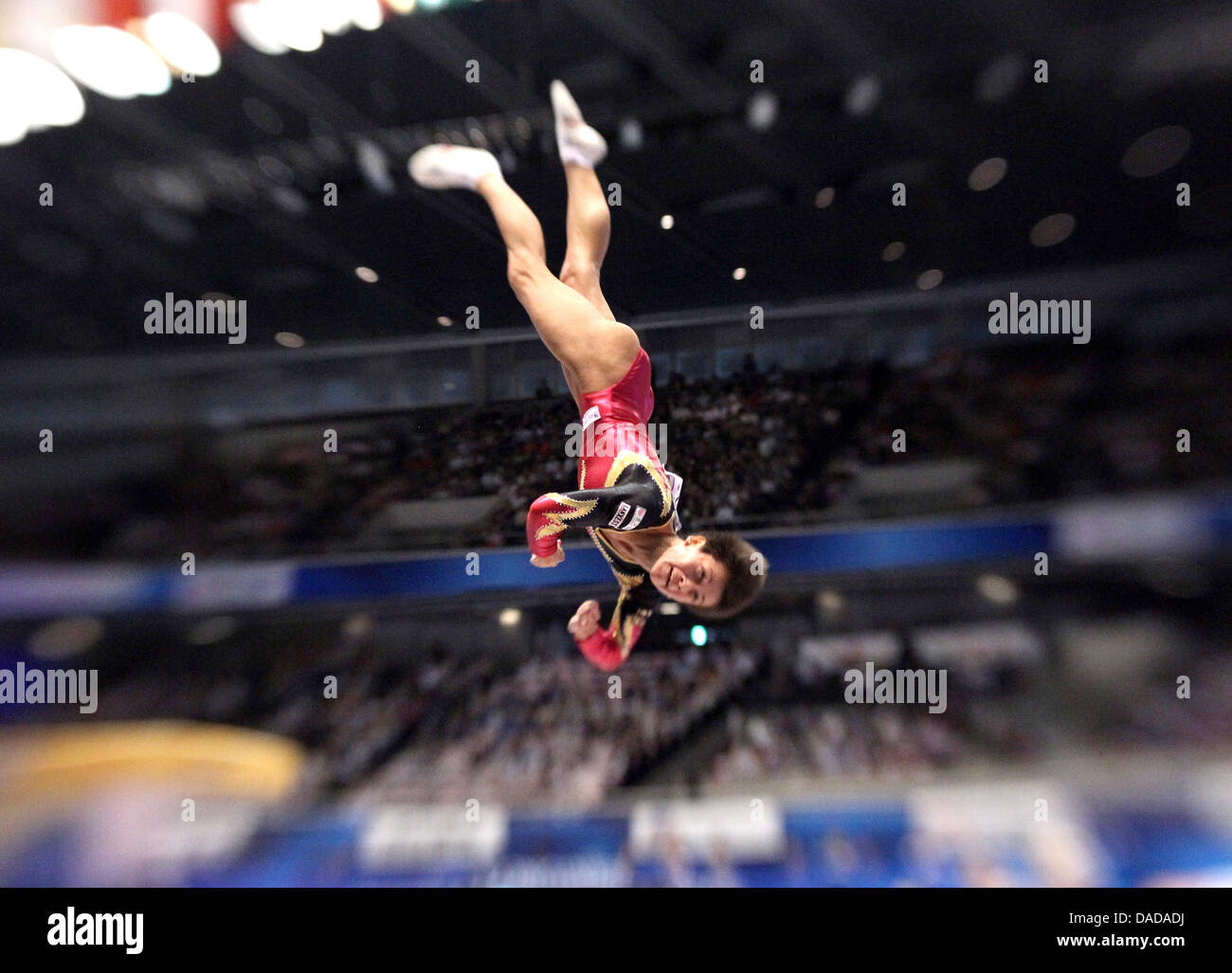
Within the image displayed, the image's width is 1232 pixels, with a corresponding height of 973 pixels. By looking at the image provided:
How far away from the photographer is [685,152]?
16.9ft

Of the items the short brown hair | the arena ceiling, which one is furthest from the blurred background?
the short brown hair

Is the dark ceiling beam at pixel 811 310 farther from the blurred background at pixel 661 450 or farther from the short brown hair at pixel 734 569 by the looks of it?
the short brown hair at pixel 734 569

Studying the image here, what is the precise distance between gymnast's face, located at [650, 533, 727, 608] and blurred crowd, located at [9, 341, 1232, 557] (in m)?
1.75

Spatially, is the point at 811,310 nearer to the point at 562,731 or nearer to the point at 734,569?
the point at 734,569

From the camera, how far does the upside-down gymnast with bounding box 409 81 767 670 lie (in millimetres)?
3158

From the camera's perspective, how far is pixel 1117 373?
6047 millimetres

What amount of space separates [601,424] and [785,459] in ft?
8.02

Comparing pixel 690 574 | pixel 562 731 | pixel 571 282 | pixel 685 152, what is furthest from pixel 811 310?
pixel 562 731

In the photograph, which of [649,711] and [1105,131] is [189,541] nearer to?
[649,711]

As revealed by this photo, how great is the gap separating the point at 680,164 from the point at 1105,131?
96.2 inches

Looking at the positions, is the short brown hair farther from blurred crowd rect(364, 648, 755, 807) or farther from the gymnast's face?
blurred crowd rect(364, 648, 755, 807)

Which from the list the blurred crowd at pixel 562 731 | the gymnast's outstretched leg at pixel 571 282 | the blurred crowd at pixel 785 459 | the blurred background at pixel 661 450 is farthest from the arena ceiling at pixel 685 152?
the blurred crowd at pixel 562 731

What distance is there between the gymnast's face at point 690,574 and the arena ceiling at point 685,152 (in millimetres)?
1650

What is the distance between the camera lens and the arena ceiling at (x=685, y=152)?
496 cm
